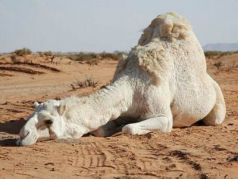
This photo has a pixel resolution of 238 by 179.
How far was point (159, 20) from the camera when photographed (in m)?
10.1

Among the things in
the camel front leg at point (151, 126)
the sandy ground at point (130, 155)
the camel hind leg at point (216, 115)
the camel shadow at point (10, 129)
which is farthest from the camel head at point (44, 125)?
the camel hind leg at point (216, 115)

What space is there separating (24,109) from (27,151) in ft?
16.3

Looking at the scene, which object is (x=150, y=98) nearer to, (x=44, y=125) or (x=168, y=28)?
(x=168, y=28)

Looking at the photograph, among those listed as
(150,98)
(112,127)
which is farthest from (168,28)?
(112,127)

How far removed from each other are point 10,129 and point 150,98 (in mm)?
2469

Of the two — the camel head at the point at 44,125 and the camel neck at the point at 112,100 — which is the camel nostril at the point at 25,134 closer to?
the camel head at the point at 44,125

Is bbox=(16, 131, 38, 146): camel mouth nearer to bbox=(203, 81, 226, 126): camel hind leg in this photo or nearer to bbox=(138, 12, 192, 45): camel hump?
bbox=(138, 12, 192, 45): camel hump

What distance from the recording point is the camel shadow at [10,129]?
26.8ft

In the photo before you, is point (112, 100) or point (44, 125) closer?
point (44, 125)

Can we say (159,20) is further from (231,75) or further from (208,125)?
(231,75)

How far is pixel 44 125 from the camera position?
7.79m

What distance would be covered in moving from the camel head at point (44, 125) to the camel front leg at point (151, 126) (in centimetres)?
110

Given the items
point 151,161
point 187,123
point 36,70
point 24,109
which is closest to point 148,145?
point 151,161

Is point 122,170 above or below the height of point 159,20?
below
